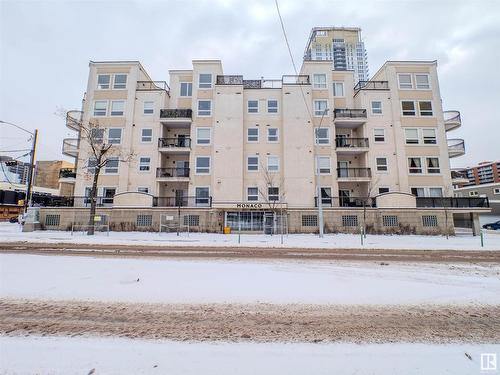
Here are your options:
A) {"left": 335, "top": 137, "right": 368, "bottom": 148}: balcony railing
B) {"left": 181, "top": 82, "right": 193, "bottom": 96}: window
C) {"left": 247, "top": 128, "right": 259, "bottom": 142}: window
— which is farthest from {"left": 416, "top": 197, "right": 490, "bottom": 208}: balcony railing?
{"left": 181, "top": 82, "right": 193, "bottom": 96}: window

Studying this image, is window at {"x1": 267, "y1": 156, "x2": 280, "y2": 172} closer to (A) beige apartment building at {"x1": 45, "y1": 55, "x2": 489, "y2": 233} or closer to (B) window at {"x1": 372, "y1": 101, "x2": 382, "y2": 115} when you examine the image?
(A) beige apartment building at {"x1": 45, "y1": 55, "x2": 489, "y2": 233}

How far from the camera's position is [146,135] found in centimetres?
3073

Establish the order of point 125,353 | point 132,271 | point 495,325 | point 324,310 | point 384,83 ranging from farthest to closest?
1. point 384,83
2. point 132,271
3. point 324,310
4. point 495,325
5. point 125,353

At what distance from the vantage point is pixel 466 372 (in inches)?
114

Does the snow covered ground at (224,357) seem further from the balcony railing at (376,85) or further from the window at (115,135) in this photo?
the balcony railing at (376,85)

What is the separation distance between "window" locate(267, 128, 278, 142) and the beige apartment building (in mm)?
124

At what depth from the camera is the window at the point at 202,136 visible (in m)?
30.7

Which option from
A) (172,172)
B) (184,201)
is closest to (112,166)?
(172,172)

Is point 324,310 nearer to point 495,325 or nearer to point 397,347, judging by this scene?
point 397,347

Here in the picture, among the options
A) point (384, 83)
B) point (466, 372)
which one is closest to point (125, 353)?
point (466, 372)

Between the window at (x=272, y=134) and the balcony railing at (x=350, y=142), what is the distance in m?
7.40

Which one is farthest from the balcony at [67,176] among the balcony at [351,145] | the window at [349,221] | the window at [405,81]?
the window at [405,81]

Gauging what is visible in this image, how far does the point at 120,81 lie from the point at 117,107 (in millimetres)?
3436

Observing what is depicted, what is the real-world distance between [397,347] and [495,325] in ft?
7.86
